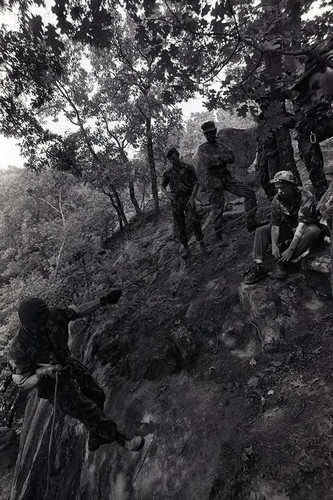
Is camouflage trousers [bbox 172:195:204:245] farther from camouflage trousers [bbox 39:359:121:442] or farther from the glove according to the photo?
camouflage trousers [bbox 39:359:121:442]

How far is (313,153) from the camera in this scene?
5.52 m

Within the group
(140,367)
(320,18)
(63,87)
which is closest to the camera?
(320,18)

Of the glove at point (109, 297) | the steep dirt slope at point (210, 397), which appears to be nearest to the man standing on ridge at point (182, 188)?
the steep dirt slope at point (210, 397)

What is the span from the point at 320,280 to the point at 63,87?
52.1 feet

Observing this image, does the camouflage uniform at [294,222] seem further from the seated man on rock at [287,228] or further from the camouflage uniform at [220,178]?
the camouflage uniform at [220,178]

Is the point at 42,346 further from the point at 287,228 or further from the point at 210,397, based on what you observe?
the point at 287,228

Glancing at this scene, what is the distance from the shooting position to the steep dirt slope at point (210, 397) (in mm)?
2471

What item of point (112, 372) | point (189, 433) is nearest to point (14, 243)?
point (112, 372)

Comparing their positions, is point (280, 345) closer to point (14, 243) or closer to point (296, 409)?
point (296, 409)

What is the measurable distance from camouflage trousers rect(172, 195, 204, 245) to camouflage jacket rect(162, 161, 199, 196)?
147mm

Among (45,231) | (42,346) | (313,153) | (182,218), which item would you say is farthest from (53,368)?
(45,231)

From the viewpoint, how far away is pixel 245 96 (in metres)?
2.82

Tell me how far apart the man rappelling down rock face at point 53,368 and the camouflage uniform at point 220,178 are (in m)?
3.88

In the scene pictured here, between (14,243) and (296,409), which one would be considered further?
(14,243)
